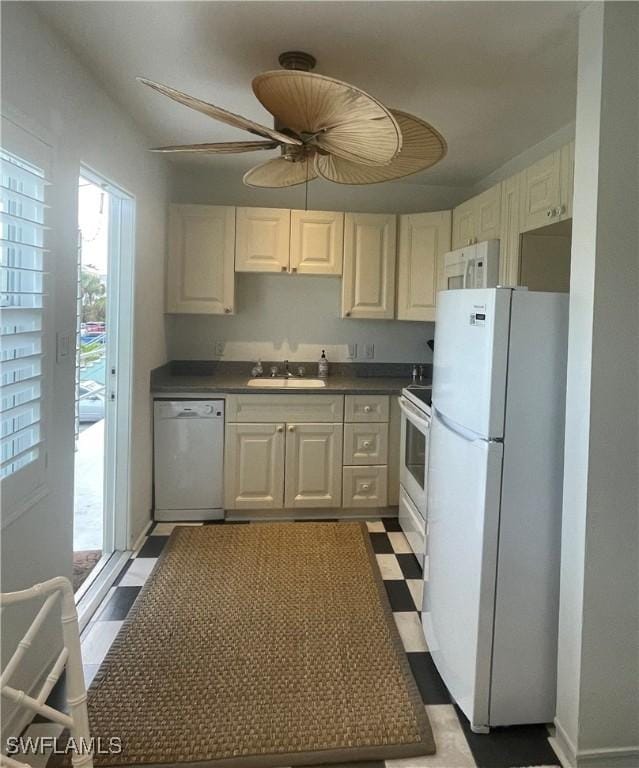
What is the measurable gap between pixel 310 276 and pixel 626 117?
96.5 inches

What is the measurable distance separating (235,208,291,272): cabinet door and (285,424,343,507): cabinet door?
1.12 meters

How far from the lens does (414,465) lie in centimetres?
290

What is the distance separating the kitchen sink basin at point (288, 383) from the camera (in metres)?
3.30

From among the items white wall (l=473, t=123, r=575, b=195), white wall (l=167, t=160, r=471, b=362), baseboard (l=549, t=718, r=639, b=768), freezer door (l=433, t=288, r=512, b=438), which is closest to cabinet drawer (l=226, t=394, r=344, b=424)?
white wall (l=167, t=160, r=471, b=362)

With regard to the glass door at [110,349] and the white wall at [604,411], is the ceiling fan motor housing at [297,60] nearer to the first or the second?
the white wall at [604,411]

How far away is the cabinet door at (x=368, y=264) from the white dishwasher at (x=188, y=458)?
3.83 feet

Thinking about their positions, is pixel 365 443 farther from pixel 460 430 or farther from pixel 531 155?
pixel 531 155

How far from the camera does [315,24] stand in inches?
66.8

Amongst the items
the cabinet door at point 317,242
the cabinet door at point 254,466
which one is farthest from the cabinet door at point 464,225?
the cabinet door at point 254,466

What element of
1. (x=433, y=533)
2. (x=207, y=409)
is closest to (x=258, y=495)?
(x=207, y=409)

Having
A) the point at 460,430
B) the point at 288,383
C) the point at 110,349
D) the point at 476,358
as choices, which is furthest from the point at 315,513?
the point at 476,358

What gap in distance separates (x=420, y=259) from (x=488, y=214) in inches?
28.1

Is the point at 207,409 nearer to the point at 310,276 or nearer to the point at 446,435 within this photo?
the point at 310,276

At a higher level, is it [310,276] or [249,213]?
[249,213]
